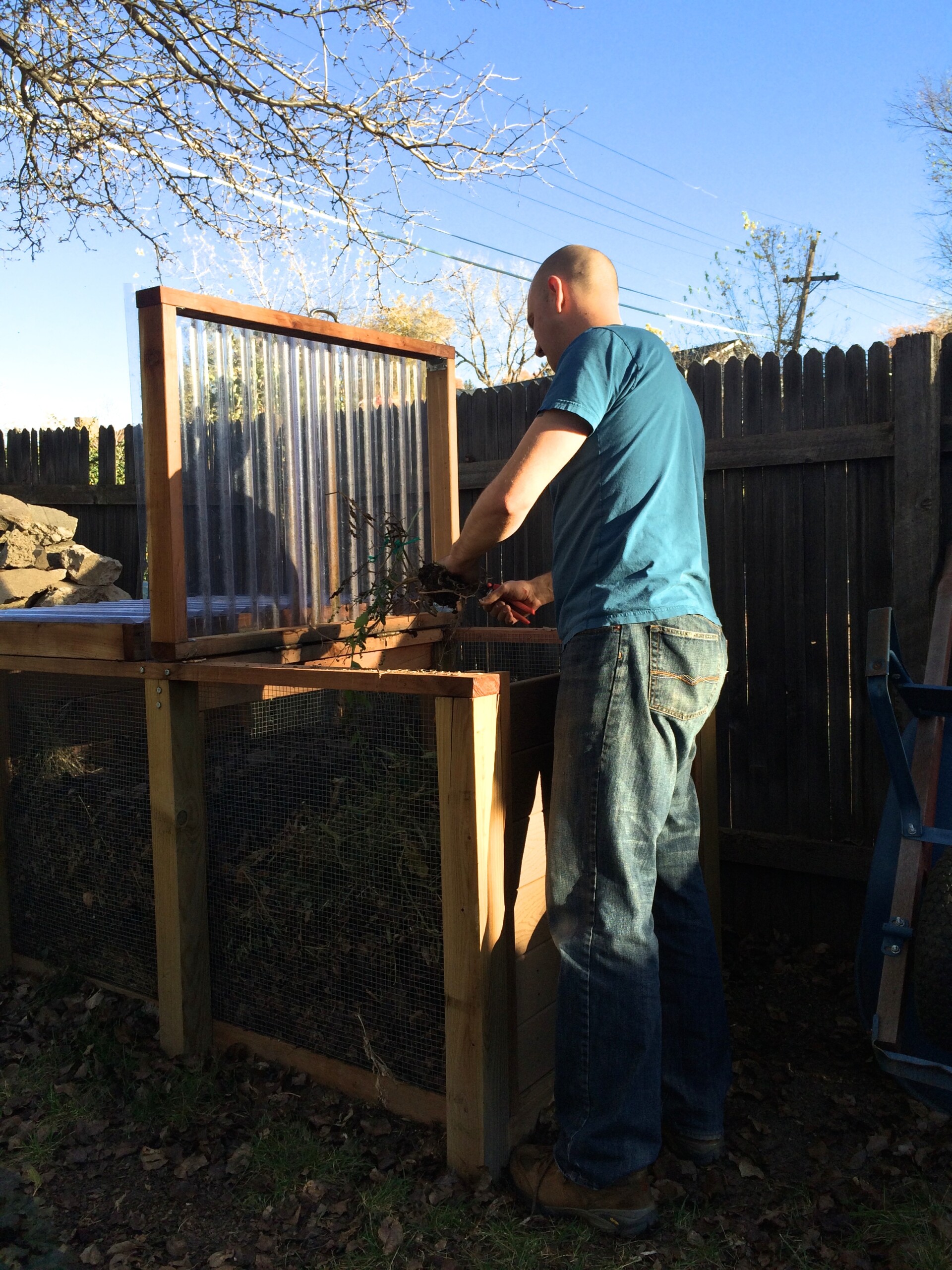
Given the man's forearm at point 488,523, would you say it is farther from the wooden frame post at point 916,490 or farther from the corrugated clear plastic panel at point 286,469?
the wooden frame post at point 916,490

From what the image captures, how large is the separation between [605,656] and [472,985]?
2.78ft

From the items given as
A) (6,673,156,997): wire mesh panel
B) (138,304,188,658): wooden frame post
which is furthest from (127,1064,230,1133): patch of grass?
(138,304,188,658): wooden frame post

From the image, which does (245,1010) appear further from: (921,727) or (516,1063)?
(921,727)

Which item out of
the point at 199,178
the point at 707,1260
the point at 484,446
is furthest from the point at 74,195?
the point at 707,1260

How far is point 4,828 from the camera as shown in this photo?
3.62 m

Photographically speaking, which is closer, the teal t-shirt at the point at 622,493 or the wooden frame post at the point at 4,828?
the teal t-shirt at the point at 622,493

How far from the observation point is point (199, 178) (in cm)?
635

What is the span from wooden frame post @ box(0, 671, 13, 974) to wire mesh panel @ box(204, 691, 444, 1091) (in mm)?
1017

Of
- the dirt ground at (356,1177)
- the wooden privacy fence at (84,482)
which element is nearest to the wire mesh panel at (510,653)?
the dirt ground at (356,1177)

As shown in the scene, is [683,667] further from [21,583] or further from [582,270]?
[21,583]

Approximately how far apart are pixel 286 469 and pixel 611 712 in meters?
1.44

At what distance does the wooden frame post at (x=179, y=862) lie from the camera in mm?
2932

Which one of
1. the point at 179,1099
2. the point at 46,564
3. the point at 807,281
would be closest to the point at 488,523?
the point at 179,1099

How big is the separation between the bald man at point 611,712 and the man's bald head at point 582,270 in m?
0.20
